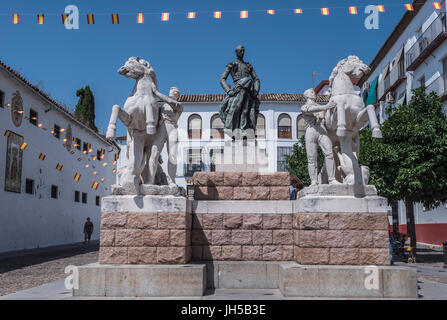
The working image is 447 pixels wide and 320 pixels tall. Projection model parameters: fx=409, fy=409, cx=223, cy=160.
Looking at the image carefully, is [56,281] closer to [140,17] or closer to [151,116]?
[151,116]

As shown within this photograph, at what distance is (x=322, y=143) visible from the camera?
708 cm

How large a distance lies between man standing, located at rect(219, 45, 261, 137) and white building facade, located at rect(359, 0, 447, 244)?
12394mm

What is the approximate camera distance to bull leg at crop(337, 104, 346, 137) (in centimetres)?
658

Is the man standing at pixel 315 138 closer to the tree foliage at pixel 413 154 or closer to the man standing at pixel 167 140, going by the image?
the man standing at pixel 167 140

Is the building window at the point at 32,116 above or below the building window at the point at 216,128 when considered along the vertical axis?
below

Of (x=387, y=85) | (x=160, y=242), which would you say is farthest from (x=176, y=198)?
(x=387, y=85)

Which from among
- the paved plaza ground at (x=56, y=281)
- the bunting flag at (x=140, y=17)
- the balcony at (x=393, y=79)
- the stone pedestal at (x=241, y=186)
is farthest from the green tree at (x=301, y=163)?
the stone pedestal at (x=241, y=186)

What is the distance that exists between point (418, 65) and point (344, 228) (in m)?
21.1

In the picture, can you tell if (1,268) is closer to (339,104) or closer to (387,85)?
(339,104)

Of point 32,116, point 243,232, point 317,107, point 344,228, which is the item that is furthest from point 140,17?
point 32,116

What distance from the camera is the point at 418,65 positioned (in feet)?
78.9

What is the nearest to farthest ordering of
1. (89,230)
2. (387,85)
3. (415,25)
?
(415,25) < (89,230) < (387,85)

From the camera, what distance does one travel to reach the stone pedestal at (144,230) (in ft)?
21.2

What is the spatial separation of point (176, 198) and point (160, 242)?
74 cm
